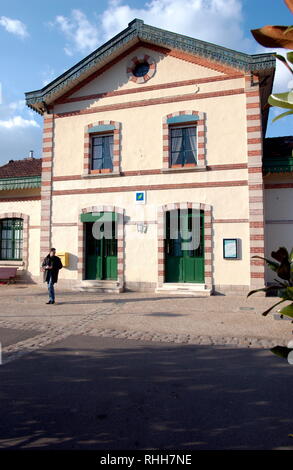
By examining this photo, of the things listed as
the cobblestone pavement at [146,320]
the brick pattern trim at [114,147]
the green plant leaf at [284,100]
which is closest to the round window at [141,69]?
the brick pattern trim at [114,147]

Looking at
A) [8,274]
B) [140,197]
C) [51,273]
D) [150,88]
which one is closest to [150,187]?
[140,197]

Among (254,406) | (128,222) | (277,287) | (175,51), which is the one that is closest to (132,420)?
(254,406)

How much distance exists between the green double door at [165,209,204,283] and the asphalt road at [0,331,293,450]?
19.2 feet

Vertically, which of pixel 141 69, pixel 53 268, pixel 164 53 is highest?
pixel 164 53

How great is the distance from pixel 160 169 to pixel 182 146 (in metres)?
1.16

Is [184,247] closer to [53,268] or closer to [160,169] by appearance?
[160,169]

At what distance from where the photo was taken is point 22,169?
636 inches

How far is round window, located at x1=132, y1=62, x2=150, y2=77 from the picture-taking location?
11.7 meters

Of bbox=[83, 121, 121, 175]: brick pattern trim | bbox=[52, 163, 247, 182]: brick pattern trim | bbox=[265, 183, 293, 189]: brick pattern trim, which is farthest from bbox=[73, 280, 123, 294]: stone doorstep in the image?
bbox=[265, 183, 293, 189]: brick pattern trim

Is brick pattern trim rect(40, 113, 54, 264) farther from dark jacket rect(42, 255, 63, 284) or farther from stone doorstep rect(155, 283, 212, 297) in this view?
stone doorstep rect(155, 283, 212, 297)

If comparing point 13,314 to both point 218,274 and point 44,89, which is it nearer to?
point 218,274

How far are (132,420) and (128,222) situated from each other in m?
8.71

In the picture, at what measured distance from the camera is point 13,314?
735 centimetres

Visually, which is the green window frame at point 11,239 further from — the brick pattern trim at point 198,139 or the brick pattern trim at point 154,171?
the brick pattern trim at point 198,139
